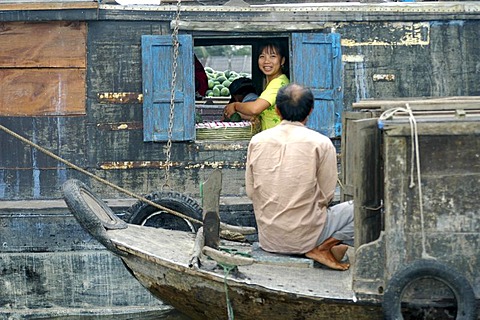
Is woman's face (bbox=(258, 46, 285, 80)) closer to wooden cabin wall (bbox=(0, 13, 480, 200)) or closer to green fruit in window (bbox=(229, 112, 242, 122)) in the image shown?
wooden cabin wall (bbox=(0, 13, 480, 200))

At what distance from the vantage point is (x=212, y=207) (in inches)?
269

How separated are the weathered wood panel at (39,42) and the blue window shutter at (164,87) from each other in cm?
66

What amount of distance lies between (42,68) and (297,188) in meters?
3.55

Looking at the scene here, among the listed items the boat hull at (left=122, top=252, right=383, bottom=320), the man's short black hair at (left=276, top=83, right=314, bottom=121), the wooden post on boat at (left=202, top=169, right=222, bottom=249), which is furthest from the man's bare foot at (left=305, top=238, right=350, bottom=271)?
the man's short black hair at (left=276, top=83, right=314, bottom=121)

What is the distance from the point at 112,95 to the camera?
9273mm

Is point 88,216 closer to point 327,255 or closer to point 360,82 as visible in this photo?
point 327,255

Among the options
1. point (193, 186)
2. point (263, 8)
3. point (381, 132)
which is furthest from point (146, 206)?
point (381, 132)

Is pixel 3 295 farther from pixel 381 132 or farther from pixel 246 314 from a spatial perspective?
pixel 381 132

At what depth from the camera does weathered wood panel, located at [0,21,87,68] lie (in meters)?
9.15

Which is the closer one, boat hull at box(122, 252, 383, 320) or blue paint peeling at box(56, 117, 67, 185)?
boat hull at box(122, 252, 383, 320)

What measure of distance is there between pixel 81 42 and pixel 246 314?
373 cm

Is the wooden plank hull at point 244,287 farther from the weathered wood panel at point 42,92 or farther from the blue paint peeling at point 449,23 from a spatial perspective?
the blue paint peeling at point 449,23

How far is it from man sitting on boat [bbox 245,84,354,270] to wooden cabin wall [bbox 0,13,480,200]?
2.54 m

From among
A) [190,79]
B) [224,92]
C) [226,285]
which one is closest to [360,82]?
[190,79]
